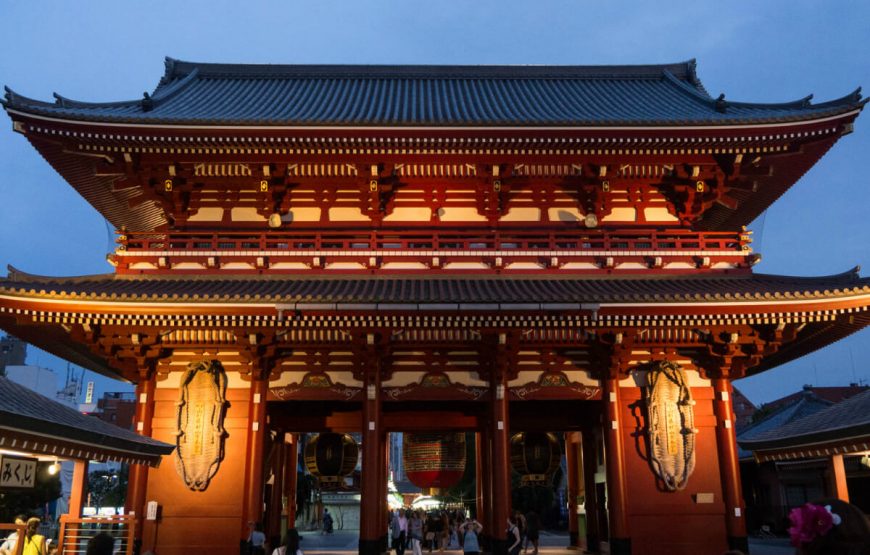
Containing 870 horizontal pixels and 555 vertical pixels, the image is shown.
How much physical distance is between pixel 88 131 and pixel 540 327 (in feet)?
35.8

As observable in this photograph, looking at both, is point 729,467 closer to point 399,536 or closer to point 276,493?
point 399,536

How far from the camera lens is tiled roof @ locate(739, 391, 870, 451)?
1011cm

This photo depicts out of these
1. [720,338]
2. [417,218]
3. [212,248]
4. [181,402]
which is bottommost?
[181,402]

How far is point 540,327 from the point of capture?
13.9 meters

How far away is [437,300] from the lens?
43.5ft

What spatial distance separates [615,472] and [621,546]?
5.02 ft

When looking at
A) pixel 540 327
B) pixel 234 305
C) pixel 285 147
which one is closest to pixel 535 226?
pixel 540 327

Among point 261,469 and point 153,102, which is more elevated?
point 153,102

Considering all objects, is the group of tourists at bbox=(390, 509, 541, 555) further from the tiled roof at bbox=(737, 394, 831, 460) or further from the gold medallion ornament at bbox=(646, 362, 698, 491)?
the tiled roof at bbox=(737, 394, 831, 460)

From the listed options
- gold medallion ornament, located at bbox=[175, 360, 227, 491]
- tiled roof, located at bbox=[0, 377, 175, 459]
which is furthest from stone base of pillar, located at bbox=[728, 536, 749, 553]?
tiled roof, located at bbox=[0, 377, 175, 459]

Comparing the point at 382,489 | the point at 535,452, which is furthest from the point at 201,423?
the point at 535,452

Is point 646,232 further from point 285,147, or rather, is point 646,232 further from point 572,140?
point 285,147

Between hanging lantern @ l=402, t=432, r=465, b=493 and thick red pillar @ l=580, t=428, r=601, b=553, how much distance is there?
330 centimetres

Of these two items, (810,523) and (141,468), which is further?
(141,468)
